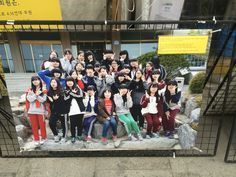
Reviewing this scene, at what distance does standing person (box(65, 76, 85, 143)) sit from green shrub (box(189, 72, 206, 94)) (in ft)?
4.75

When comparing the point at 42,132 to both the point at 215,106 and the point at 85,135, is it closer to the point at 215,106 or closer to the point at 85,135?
the point at 85,135

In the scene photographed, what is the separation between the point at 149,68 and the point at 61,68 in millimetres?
1122

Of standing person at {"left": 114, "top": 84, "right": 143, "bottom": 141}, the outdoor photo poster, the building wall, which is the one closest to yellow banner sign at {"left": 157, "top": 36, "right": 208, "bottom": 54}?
the outdoor photo poster

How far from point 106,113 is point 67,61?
0.91 meters

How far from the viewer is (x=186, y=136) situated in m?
3.76

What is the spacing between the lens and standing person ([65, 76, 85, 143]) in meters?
3.41

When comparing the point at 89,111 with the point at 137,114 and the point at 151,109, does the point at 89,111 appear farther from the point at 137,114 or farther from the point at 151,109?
the point at 151,109

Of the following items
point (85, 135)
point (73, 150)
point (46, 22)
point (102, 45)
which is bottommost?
point (73, 150)

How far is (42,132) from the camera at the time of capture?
369 cm

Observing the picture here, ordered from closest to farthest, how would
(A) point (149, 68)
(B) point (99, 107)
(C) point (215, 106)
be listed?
(A) point (149, 68)
(B) point (99, 107)
(C) point (215, 106)

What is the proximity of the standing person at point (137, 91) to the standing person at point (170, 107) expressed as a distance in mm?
313

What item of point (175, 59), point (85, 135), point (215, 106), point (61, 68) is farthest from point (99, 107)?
point (215, 106)

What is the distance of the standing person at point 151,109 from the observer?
3500mm

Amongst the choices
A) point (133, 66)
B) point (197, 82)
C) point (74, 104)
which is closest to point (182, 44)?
point (197, 82)
